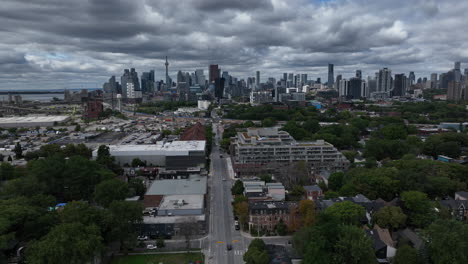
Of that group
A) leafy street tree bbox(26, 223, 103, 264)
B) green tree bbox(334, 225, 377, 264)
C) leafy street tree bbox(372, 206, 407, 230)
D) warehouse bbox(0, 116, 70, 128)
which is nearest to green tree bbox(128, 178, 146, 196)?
leafy street tree bbox(26, 223, 103, 264)

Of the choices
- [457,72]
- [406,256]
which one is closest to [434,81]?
[457,72]

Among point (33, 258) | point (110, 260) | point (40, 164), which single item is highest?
point (40, 164)

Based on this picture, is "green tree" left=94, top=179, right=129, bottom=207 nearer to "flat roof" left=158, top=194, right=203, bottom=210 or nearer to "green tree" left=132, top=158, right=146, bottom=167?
"flat roof" left=158, top=194, right=203, bottom=210

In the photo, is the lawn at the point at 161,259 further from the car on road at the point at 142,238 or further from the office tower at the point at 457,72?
the office tower at the point at 457,72

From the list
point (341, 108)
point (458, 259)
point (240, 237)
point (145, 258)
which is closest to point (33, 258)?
point (145, 258)

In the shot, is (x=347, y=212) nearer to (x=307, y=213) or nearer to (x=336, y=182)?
(x=307, y=213)

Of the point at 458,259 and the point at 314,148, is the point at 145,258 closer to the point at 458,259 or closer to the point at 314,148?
the point at 458,259

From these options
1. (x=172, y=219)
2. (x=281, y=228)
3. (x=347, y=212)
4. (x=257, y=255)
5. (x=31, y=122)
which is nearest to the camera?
(x=257, y=255)
